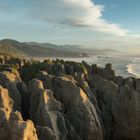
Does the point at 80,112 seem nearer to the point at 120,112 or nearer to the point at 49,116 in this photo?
the point at 49,116

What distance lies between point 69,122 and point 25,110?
13.7 feet

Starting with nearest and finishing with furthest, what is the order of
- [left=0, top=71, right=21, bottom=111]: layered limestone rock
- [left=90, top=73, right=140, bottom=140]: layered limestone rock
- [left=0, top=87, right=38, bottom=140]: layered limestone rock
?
1. [left=0, top=87, right=38, bottom=140]: layered limestone rock
2. [left=0, top=71, right=21, bottom=111]: layered limestone rock
3. [left=90, top=73, right=140, bottom=140]: layered limestone rock

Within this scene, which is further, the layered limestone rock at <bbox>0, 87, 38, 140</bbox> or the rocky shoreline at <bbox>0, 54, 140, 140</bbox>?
the rocky shoreline at <bbox>0, 54, 140, 140</bbox>

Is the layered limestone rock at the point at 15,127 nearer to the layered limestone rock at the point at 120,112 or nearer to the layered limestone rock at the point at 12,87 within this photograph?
the layered limestone rock at the point at 12,87

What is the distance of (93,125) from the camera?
28562 millimetres

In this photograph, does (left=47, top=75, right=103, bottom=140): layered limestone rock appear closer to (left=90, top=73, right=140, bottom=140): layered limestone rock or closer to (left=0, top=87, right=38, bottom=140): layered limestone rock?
(left=90, top=73, right=140, bottom=140): layered limestone rock

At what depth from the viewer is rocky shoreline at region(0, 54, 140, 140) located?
1022 inches

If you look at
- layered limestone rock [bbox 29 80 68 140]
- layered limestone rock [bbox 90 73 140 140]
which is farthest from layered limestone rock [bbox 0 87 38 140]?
layered limestone rock [bbox 90 73 140 140]

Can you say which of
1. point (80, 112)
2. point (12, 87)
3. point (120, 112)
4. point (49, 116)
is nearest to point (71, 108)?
point (80, 112)

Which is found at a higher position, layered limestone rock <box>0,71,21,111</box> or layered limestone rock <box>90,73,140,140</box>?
layered limestone rock <box>0,71,21,111</box>

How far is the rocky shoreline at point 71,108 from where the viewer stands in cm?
2597

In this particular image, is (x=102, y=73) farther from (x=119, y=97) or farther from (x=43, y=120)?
(x=43, y=120)

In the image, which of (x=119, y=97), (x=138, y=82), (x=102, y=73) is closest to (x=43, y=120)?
(x=119, y=97)

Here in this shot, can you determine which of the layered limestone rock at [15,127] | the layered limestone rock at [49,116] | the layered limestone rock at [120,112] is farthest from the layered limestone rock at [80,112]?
the layered limestone rock at [15,127]
